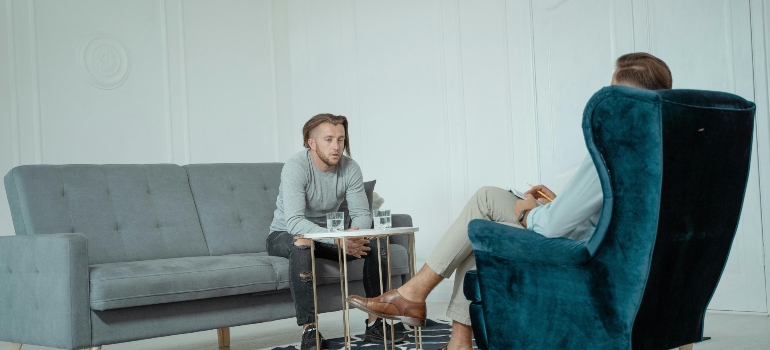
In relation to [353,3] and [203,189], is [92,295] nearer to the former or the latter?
[203,189]

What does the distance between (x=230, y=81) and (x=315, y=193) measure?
2.79 meters

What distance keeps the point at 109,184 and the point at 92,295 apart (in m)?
0.90

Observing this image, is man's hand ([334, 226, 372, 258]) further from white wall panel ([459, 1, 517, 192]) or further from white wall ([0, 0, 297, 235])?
white wall ([0, 0, 297, 235])

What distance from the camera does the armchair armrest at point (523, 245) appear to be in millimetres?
1712

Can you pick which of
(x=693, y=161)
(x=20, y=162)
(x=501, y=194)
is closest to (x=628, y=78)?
(x=693, y=161)

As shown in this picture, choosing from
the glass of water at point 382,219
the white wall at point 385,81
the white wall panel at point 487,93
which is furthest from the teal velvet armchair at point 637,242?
the white wall panel at point 487,93

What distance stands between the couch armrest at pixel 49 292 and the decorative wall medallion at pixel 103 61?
242 cm

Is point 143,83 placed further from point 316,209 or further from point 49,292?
point 49,292

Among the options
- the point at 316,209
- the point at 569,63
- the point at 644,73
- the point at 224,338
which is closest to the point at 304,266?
the point at 316,209

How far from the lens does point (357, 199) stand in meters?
3.46

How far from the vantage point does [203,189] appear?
12.2ft

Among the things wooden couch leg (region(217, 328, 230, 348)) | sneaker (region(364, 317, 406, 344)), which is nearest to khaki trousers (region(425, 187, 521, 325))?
sneaker (region(364, 317, 406, 344))

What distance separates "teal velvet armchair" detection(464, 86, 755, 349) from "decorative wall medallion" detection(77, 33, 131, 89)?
397 cm

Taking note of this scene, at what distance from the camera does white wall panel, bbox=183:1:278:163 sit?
5.67 metres
